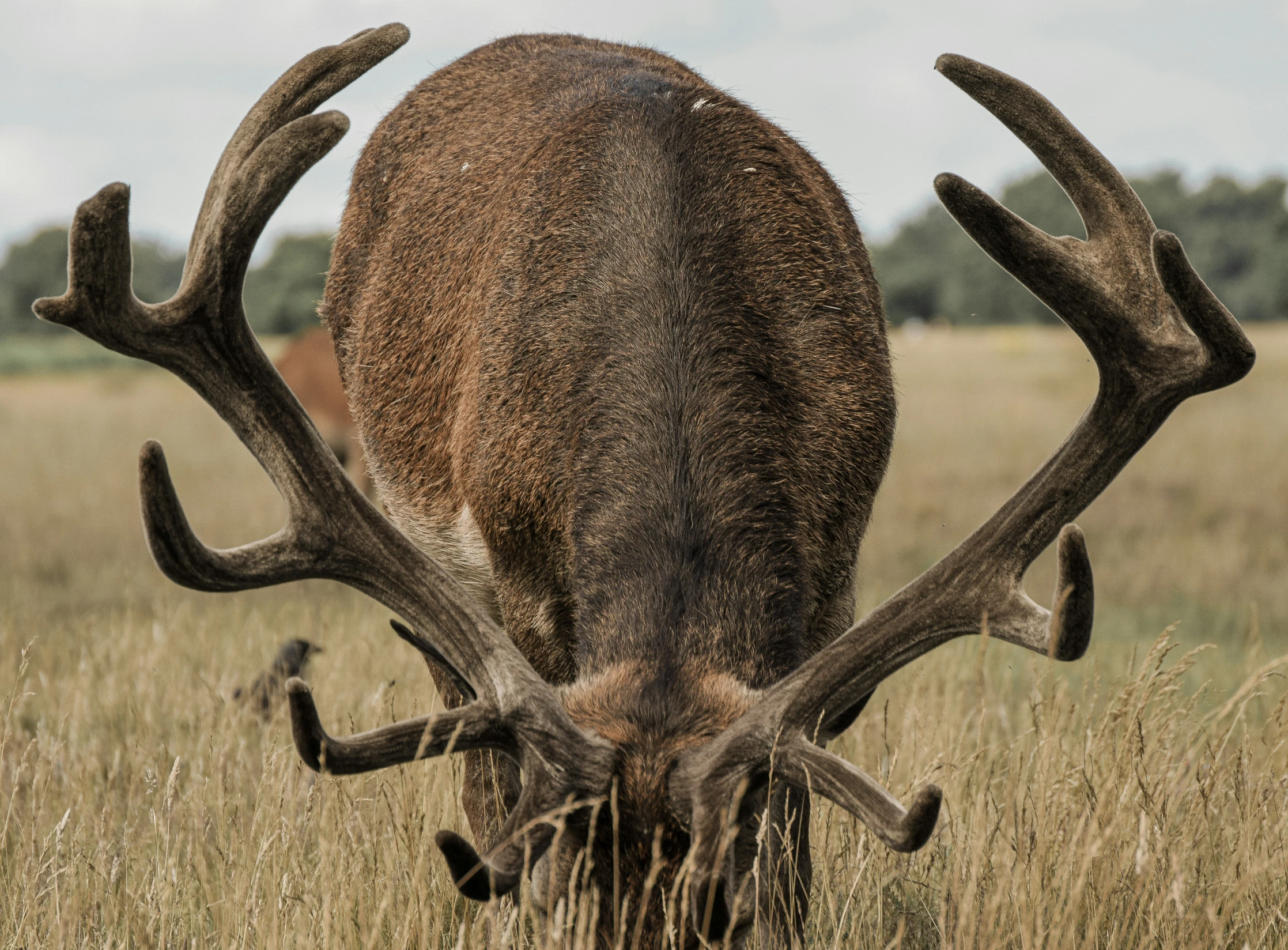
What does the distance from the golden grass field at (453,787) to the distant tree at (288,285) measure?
41.6 metres

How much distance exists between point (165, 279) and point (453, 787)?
81056 millimetres

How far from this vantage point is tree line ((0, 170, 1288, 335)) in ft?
193

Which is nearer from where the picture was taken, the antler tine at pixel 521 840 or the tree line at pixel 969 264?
the antler tine at pixel 521 840

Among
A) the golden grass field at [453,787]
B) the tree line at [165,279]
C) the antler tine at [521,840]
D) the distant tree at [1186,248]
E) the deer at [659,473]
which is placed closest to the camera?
the antler tine at [521,840]

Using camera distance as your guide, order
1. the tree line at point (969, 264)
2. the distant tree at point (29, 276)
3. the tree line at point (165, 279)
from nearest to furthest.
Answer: the tree line at point (165, 279), the tree line at point (969, 264), the distant tree at point (29, 276)

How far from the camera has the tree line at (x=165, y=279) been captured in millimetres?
54750

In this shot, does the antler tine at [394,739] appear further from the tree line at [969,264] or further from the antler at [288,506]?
the tree line at [969,264]

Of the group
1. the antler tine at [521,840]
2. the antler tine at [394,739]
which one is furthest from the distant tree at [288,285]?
the antler tine at [521,840]

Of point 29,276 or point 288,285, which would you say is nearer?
point 288,285

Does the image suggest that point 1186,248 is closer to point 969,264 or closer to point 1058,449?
point 969,264

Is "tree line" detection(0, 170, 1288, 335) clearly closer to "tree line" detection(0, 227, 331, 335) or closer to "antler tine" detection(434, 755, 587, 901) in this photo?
"tree line" detection(0, 227, 331, 335)

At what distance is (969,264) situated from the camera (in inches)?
2643

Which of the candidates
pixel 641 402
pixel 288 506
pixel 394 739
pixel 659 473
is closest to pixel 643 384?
pixel 641 402

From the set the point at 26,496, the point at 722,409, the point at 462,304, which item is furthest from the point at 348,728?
the point at 26,496
